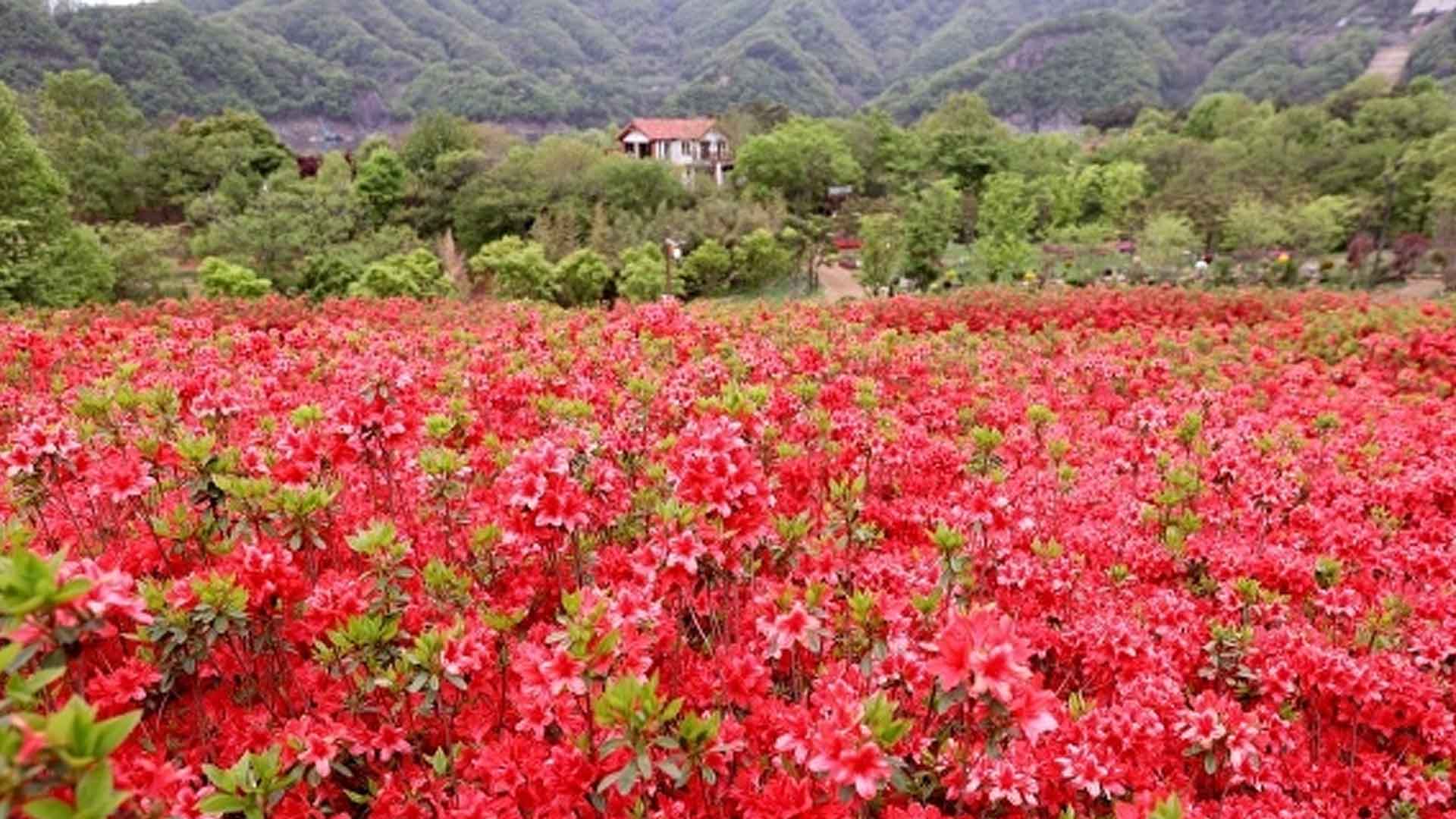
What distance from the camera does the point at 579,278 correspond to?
2336cm

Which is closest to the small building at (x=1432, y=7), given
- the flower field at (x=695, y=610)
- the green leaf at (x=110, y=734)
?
the flower field at (x=695, y=610)

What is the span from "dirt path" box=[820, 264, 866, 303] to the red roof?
749 inches

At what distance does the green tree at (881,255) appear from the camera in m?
27.8

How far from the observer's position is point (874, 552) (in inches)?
122

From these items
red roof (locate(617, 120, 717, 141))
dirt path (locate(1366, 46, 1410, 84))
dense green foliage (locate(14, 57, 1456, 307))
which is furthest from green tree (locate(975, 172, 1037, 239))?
dirt path (locate(1366, 46, 1410, 84))

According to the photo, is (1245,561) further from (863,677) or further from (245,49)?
(245,49)

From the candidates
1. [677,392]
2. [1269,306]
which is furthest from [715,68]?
[677,392]

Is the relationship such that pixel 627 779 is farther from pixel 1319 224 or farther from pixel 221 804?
pixel 1319 224

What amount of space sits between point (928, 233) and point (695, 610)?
2812cm

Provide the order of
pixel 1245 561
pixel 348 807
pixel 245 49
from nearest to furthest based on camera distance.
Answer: pixel 348 807 → pixel 1245 561 → pixel 245 49

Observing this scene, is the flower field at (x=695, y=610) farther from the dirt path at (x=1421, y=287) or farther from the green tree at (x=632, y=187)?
the green tree at (x=632, y=187)

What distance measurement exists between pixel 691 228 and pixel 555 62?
90511 millimetres

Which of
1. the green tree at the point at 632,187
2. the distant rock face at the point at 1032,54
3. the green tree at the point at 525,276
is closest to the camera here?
the green tree at the point at 525,276

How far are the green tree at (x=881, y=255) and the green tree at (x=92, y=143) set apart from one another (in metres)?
27.5
